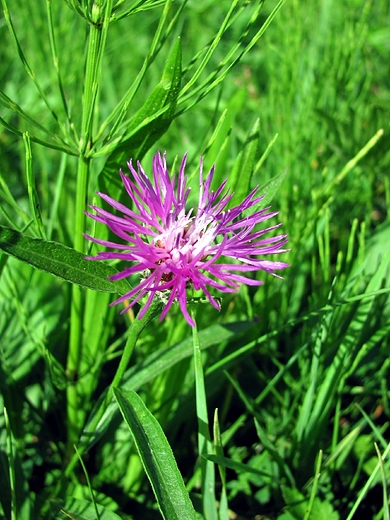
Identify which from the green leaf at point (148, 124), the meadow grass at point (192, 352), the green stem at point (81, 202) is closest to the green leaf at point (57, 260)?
the meadow grass at point (192, 352)

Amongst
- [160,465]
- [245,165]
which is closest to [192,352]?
[160,465]

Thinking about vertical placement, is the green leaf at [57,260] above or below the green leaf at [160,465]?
above

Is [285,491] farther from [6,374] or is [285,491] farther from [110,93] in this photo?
[110,93]

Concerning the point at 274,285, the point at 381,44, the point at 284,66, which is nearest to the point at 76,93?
the point at 284,66

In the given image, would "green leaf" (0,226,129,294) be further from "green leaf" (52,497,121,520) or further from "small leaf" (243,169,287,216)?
"green leaf" (52,497,121,520)

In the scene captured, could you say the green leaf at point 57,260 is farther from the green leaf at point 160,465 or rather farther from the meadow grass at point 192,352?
the green leaf at point 160,465

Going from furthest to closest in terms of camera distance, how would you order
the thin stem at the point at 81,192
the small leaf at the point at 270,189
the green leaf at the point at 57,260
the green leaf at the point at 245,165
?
the green leaf at the point at 245,165, the small leaf at the point at 270,189, the thin stem at the point at 81,192, the green leaf at the point at 57,260

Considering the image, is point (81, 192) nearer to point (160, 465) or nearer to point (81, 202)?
point (81, 202)
